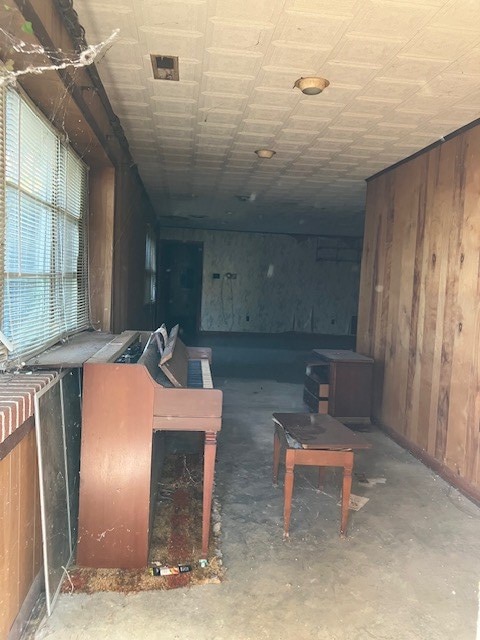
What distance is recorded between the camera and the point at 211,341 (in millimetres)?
10000

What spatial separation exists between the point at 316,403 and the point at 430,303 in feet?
5.04

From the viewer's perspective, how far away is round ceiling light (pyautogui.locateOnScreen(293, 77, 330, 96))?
2.62 m

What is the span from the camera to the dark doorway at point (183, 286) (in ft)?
36.0

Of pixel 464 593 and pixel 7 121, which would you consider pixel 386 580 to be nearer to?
pixel 464 593

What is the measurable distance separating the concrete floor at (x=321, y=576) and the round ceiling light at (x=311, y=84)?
Answer: 2.38m

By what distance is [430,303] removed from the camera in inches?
146

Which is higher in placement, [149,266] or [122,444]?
[149,266]

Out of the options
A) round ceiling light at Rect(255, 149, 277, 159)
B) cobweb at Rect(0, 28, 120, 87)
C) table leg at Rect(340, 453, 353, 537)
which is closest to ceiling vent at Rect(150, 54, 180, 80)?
cobweb at Rect(0, 28, 120, 87)

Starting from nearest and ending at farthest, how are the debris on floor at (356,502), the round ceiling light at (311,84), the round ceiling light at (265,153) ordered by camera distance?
the round ceiling light at (311,84), the debris on floor at (356,502), the round ceiling light at (265,153)

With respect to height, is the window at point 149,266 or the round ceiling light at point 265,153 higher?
the round ceiling light at point 265,153

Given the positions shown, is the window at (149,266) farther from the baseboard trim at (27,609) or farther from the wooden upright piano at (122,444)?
the baseboard trim at (27,609)

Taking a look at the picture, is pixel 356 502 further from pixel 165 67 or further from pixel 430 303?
pixel 165 67

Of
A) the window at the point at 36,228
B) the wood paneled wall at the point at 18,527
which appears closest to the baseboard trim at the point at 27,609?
the wood paneled wall at the point at 18,527

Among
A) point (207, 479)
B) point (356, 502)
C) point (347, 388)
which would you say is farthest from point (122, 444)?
point (347, 388)
